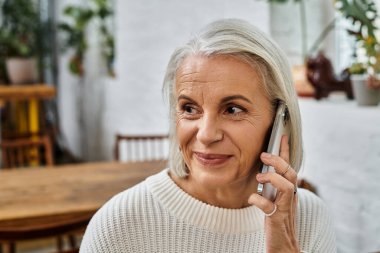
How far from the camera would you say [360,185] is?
1774 millimetres

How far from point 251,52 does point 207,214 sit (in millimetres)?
435

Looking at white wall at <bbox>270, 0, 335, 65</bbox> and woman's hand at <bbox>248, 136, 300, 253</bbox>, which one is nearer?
woman's hand at <bbox>248, 136, 300, 253</bbox>

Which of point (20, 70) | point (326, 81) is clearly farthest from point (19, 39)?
point (326, 81)

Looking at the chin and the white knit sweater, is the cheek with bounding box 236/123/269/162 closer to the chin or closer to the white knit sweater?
the chin

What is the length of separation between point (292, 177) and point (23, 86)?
15.7ft

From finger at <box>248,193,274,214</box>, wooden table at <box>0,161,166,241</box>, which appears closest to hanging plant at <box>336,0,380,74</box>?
finger at <box>248,193,274,214</box>

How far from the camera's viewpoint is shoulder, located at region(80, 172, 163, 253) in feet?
3.74

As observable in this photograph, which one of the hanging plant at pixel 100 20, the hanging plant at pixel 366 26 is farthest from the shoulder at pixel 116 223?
the hanging plant at pixel 100 20

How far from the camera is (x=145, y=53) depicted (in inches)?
167

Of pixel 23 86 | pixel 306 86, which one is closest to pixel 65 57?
pixel 23 86

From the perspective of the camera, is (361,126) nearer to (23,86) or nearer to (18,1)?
(23,86)

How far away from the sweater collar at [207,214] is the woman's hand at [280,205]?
0.16 m

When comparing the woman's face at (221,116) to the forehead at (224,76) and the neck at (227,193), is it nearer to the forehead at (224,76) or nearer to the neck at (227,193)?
the forehead at (224,76)

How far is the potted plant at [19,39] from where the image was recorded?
5402 millimetres
